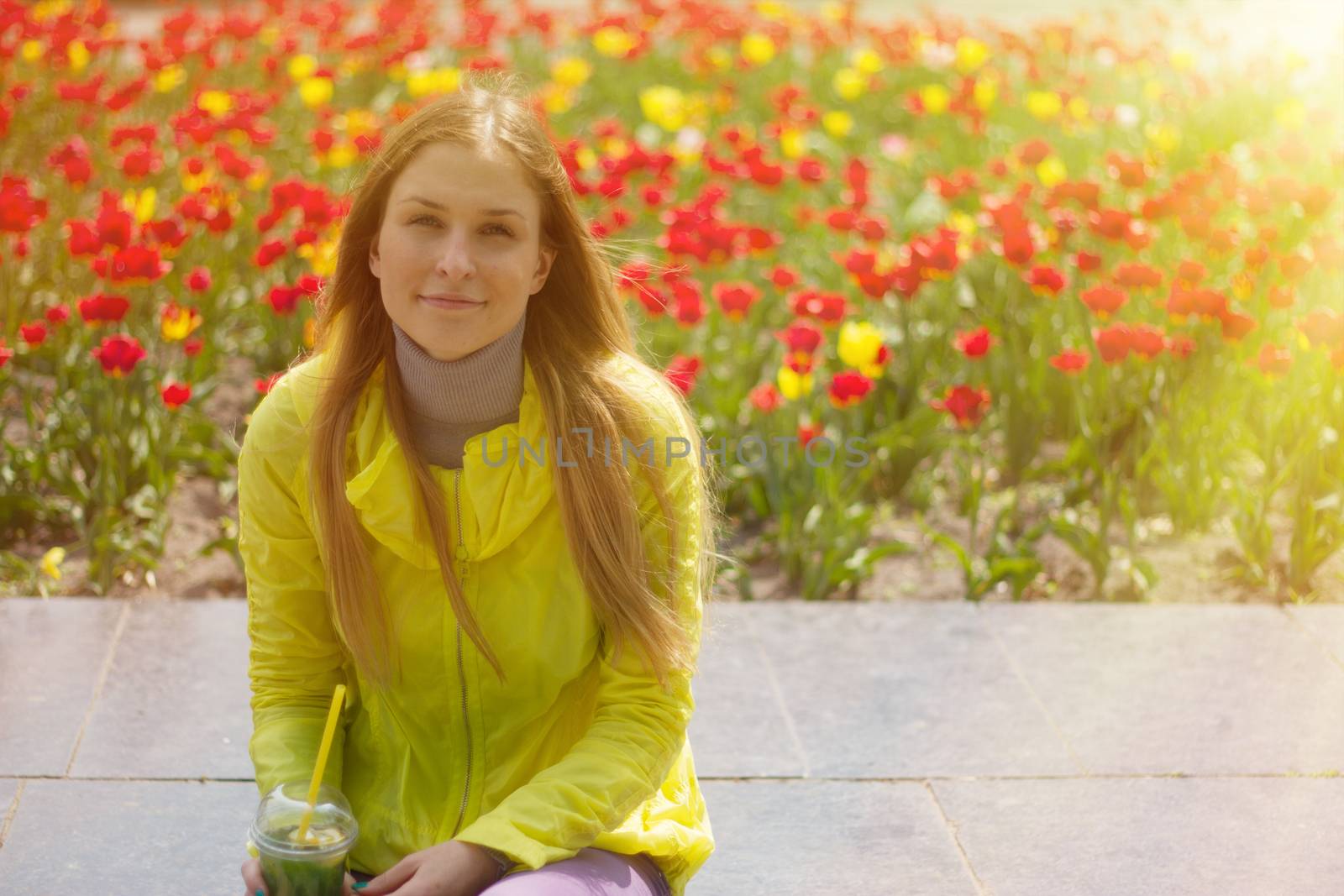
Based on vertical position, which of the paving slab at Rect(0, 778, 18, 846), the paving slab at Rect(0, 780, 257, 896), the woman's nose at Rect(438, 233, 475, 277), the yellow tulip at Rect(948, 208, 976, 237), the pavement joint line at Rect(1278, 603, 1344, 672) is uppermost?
the woman's nose at Rect(438, 233, 475, 277)

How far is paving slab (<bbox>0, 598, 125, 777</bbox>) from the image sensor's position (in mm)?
2943

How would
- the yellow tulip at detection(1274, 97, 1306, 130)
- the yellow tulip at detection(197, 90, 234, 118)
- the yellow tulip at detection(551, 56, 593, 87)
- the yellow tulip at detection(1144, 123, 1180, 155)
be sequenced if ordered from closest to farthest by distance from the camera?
1. the yellow tulip at detection(197, 90, 234, 118)
2. the yellow tulip at detection(1144, 123, 1180, 155)
3. the yellow tulip at detection(1274, 97, 1306, 130)
4. the yellow tulip at detection(551, 56, 593, 87)

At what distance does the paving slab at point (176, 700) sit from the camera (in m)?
2.92

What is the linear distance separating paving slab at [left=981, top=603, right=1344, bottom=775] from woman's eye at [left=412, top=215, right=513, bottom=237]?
1565 millimetres

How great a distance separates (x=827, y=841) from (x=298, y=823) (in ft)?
3.79

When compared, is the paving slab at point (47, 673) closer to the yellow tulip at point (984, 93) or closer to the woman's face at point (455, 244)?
the woman's face at point (455, 244)

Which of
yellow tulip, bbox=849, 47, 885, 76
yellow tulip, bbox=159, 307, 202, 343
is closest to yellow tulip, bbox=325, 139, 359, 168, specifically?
yellow tulip, bbox=159, 307, 202, 343

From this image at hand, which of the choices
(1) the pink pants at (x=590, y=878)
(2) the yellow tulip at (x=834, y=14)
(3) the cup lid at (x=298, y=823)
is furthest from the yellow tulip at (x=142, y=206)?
(2) the yellow tulip at (x=834, y=14)

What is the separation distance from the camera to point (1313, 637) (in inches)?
140

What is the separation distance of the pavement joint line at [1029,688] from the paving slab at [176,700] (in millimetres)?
1435

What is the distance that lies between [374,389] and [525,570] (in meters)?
0.30

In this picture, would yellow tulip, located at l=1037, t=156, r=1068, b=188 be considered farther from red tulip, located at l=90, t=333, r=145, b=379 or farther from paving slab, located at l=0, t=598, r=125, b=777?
paving slab, located at l=0, t=598, r=125, b=777

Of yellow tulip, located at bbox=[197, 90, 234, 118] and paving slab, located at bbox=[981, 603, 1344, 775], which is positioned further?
yellow tulip, located at bbox=[197, 90, 234, 118]

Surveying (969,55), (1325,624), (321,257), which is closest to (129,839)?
(321,257)
